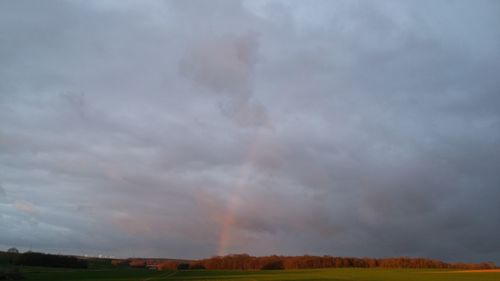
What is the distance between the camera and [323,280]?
94.5 meters

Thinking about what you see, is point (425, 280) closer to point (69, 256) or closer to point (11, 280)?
point (11, 280)

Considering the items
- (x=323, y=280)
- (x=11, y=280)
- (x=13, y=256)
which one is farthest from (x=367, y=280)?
(x=13, y=256)

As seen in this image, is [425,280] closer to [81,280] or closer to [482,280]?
[482,280]

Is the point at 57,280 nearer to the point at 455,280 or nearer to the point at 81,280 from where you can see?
the point at 81,280

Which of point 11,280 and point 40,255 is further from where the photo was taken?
point 40,255

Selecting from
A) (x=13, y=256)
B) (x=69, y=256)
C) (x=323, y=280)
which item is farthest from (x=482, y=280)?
(x=13, y=256)

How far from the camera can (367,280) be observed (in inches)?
3703

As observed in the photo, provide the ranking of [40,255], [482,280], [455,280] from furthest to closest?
[40,255] → [455,280] → [482,280]

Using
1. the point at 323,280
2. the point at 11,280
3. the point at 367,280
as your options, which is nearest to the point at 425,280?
the point at 367,280

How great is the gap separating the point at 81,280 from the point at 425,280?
226 ft

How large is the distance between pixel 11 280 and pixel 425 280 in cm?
8296

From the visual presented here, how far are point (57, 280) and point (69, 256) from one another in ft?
344

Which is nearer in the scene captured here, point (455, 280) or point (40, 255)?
point (455, 280)

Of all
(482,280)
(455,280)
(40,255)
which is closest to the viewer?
(482,280)
